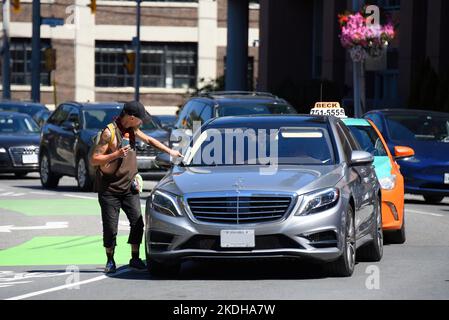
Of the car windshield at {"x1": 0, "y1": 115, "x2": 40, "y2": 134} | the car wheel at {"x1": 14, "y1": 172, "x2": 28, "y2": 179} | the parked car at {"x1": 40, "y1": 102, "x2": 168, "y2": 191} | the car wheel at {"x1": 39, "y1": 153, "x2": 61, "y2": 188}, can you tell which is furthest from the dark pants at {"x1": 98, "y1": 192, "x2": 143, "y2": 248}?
the car wheel at {"x1": 14, "y1": 172, "x2": 28, "y2": 179}

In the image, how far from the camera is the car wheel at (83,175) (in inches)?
1059

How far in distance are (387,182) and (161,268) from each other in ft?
15.2

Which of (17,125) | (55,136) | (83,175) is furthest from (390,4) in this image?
(83,175)

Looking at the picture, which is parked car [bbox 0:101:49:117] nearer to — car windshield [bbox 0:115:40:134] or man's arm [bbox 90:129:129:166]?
car windshield [bbox 0:115:40:134]

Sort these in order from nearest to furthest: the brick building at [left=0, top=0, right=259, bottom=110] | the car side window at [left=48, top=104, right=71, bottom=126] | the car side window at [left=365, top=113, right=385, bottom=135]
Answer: the car side window at [left=365, top=113, right=385, bottom=135] < the car side window at [left=48, top=104, right=71, bottom=126] < the brick building at [left=0, top=0, right=259, bottom=110]

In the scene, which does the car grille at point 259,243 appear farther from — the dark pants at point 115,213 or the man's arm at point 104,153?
the man's arm at point 104,153

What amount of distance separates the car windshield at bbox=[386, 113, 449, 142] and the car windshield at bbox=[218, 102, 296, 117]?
1.87m

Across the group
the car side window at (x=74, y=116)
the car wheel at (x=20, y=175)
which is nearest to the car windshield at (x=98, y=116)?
the car side window at (x=74, y=116)

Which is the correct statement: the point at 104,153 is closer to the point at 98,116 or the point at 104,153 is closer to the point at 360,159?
the point at 360,159

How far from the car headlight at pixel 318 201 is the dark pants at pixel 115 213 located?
195cm

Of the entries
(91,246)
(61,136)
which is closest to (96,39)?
(61,136)

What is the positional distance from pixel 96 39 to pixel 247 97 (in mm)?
48117

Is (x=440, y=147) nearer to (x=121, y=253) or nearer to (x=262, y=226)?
(x=121, y=253)

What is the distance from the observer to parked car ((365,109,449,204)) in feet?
78.0
